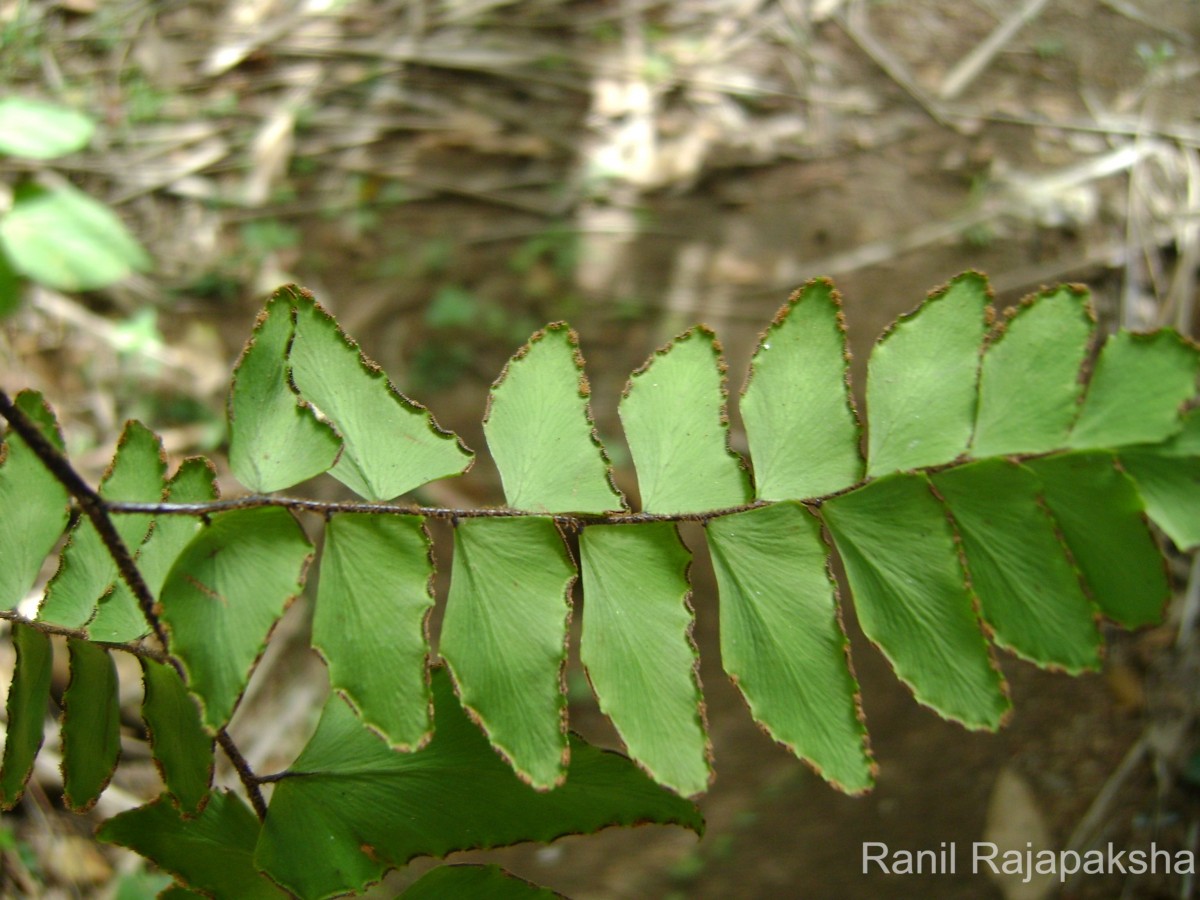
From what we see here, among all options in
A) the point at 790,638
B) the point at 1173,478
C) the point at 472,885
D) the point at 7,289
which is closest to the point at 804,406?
the point at 790,638

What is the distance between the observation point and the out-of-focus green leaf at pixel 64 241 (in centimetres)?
175

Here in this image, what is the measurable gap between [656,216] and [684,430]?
1882 mm

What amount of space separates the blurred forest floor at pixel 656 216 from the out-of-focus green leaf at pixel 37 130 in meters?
0.60

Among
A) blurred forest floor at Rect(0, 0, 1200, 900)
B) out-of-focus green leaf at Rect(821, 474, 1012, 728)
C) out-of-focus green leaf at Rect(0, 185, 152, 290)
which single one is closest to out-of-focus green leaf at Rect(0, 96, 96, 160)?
out-of-focus green leaf at Rect(0, 185, 152, 290)

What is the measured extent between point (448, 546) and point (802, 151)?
5.32 feet

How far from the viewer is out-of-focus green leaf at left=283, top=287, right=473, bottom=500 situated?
77 centimetres

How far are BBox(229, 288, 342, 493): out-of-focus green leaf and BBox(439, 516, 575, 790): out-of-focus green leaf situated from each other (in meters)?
0.15

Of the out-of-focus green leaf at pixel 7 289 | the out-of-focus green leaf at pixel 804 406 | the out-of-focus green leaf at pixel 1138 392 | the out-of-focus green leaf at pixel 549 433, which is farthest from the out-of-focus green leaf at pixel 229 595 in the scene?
the out-of-focus green leaf at pixel 7 289

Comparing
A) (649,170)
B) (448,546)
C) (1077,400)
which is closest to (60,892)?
(448,546)

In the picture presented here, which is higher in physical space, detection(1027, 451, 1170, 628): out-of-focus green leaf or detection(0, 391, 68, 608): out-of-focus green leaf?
detection(0, 391, 68, 608): out-of-focus green leaf

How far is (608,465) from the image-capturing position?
0.79 m

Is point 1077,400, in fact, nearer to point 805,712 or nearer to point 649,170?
point 805,712

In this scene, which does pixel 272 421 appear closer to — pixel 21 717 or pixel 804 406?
pixel 21 717

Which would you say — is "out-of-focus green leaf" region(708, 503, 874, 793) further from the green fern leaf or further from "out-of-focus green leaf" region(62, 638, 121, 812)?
"out-of-focus green leaf" region(62, 638, 121, 812)
